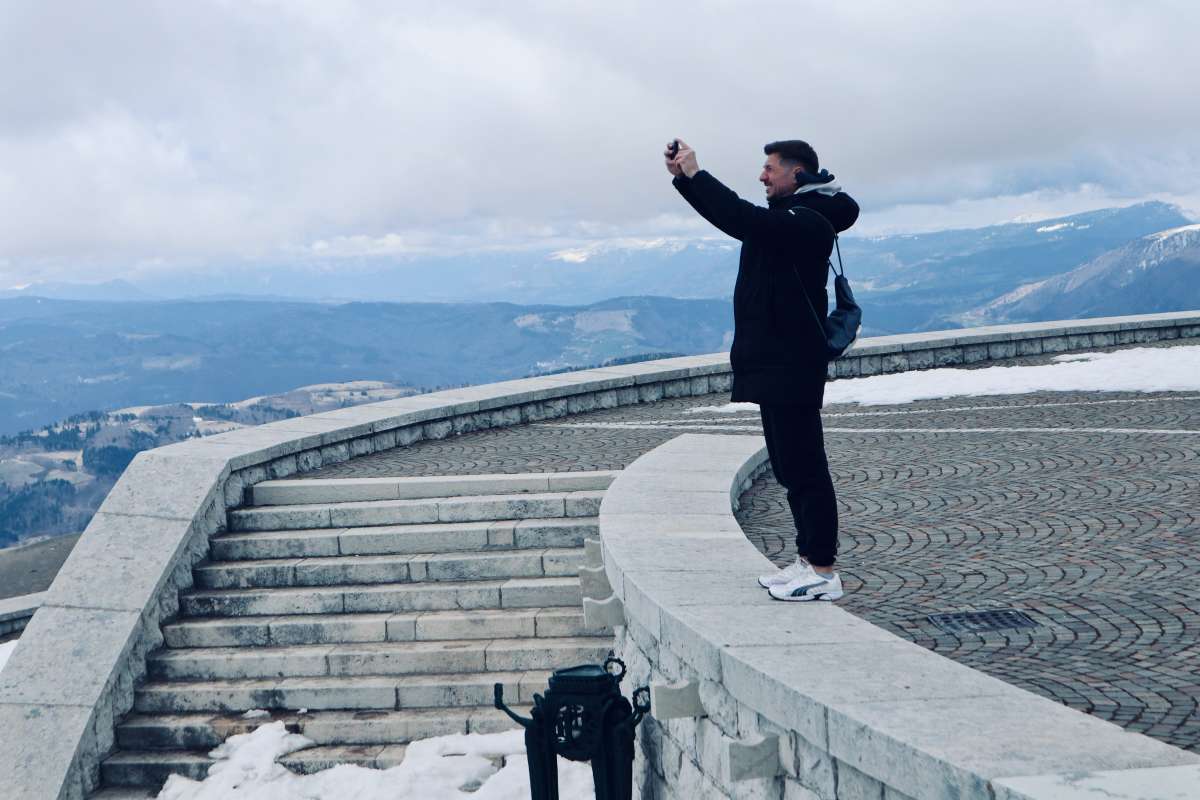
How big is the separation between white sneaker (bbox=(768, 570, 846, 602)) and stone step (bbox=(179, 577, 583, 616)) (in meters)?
2.88

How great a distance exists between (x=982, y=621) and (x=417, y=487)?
16.2 ft

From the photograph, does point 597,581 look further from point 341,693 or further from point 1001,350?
point 1001,350

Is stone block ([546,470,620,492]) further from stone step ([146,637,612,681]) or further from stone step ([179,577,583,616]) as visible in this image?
stone step ([146,637,612,681])

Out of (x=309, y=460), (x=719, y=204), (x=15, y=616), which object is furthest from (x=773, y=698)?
(x=15, y=616)

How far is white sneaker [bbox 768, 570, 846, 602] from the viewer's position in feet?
15.6

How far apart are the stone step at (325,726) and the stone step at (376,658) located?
0.94 ft

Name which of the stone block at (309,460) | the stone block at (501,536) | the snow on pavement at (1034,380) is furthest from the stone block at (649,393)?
the stone block at (501,536)

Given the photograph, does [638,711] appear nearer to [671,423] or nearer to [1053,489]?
[1053,489]

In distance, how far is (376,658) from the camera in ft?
24.0

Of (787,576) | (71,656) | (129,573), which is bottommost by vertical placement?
(71,656)

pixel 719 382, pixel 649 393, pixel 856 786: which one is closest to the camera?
pixel 856 786

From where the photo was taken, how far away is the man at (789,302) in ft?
14.1

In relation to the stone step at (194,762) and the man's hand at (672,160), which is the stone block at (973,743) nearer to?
the man's hand at (672,160)

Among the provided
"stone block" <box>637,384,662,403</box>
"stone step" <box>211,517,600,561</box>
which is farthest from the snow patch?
"stone step" <box>211,517,600,561</box>
